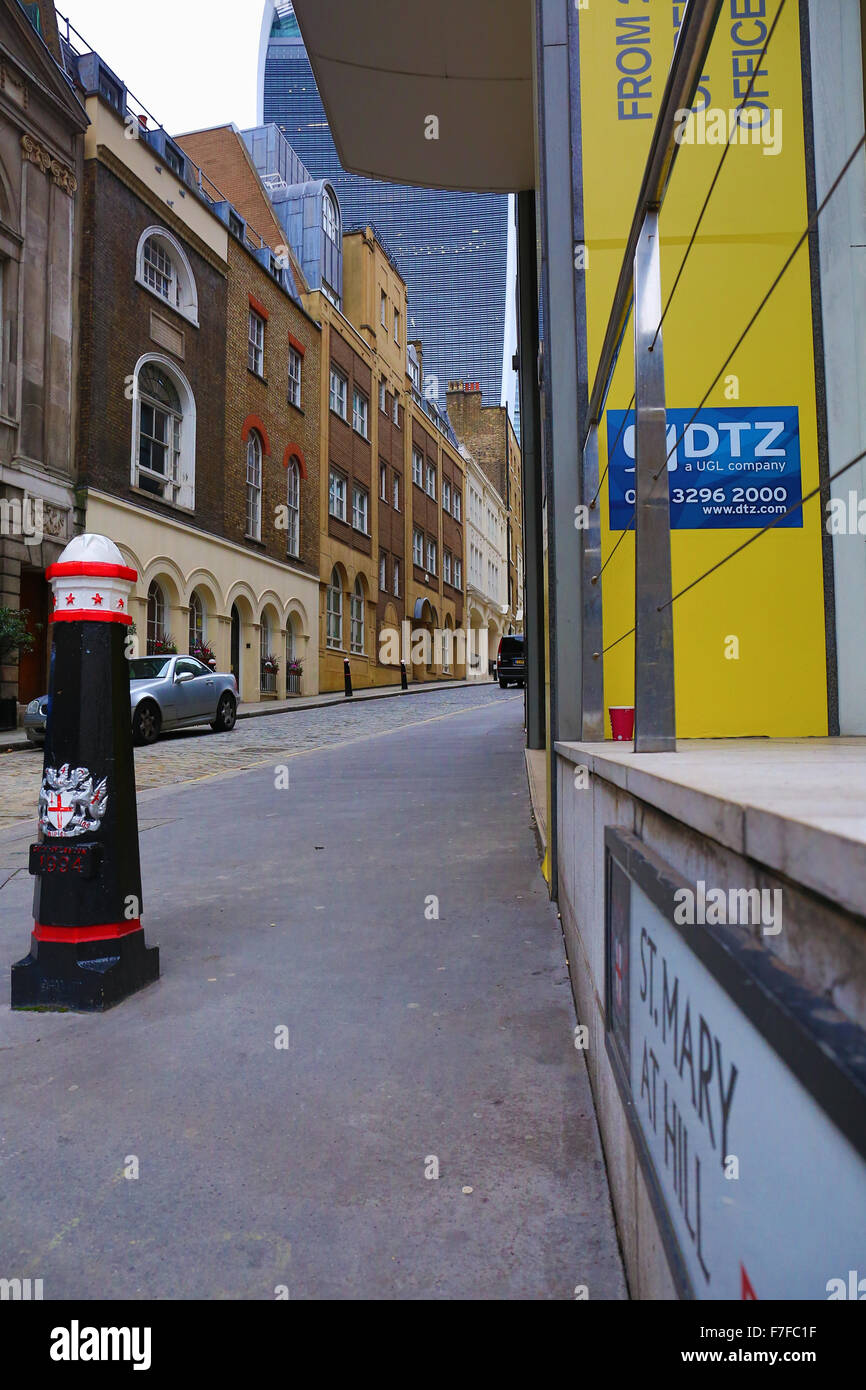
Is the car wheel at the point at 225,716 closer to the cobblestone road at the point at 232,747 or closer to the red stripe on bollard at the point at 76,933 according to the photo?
the cobblestone road at the point at 232,747

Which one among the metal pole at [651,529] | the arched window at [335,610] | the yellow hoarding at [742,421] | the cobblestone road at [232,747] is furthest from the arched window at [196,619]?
the metal pole at [651,529]

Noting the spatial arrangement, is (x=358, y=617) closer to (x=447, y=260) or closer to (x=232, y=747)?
(x=232, y=747)

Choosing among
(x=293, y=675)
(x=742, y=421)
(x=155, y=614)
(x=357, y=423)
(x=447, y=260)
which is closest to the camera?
(x=742, y=421)

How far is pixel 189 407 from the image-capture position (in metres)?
22.9

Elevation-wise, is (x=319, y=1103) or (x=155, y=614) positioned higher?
(x=155, y=614)

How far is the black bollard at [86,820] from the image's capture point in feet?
10.6

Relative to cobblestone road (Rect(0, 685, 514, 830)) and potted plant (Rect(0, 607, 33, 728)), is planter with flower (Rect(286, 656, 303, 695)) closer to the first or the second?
cobblestone road (Rect(0, 685, 514, 830))

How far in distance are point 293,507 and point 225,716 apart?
14.1 m

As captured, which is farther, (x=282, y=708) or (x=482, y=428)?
(x=482, y=428)

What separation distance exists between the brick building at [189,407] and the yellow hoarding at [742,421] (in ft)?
53.9

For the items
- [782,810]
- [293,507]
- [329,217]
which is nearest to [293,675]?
[293,507]
